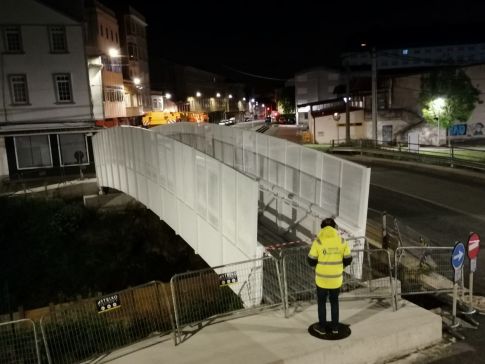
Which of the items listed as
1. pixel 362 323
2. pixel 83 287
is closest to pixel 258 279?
pixel 362 323

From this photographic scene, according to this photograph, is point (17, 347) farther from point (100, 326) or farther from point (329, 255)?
point (329, 255)

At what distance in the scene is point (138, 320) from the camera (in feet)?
33.7

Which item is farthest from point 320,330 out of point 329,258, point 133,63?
point 133,63

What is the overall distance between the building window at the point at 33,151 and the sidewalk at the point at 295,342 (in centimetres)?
2783

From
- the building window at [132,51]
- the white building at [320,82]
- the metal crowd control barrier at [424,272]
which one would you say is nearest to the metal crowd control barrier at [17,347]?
the metal crowd control barrier at [424,272]

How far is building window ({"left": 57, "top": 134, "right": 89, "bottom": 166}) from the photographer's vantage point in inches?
1275

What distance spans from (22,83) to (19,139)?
3678mm

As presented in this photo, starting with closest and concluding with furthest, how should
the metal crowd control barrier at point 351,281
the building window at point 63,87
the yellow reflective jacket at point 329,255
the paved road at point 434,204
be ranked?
the yellow reflective jacket at point 329,255 < the metal crowd control barrier at point 351,281 < the paved road at point 434,204 < the building window at point 63,87

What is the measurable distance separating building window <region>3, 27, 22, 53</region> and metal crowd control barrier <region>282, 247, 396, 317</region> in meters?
27.8

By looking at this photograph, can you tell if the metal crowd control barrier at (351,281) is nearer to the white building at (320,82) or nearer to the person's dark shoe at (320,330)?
the person's dark shoe at (320,330)

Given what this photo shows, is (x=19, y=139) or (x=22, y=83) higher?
(x=22, y=83)

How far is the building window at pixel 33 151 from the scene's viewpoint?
31.5 metres

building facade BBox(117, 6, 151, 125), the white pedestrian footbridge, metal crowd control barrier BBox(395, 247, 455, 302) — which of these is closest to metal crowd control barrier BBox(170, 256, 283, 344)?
the white pedestrian footbridge

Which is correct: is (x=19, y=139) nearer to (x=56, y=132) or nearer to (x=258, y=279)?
(x=56, y=132)
